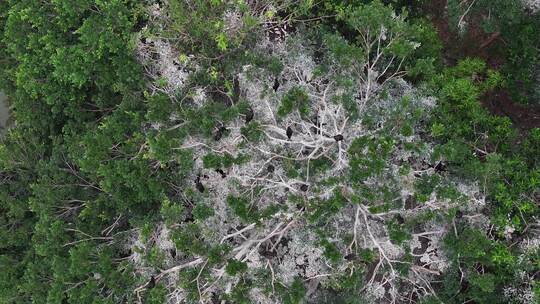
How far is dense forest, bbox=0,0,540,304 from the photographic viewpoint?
10.0 m

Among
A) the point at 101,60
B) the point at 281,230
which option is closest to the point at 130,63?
the point at 101,60

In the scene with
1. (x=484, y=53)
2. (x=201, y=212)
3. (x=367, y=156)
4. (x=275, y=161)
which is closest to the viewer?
(x=367, y=156)

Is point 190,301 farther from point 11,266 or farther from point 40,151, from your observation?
point 40,151

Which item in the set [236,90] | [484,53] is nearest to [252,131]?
[236,90]

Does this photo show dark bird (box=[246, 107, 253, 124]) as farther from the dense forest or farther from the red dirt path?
the red dirt path

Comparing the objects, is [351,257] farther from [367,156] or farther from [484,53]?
[484,53]

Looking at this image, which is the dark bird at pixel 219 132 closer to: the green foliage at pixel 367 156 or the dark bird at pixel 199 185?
the dark bird at pixel 199 185

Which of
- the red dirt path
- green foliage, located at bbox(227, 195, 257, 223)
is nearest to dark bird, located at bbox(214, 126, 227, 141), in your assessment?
green foliage, located at bbox(227, 195, 257, 223)

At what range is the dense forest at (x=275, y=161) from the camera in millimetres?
10000

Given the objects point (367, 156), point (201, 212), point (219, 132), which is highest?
point (367, 156)

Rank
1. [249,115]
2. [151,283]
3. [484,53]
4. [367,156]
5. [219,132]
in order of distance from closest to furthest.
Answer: [367,156] < [151,283] < [219,132] < [249,115] < [484,53]

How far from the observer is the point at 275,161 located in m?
10.9

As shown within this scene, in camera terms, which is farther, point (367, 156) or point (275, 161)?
point (275, 161)

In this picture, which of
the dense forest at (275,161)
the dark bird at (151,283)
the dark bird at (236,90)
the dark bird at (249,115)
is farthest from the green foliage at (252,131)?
the dark bird at (151,283)
